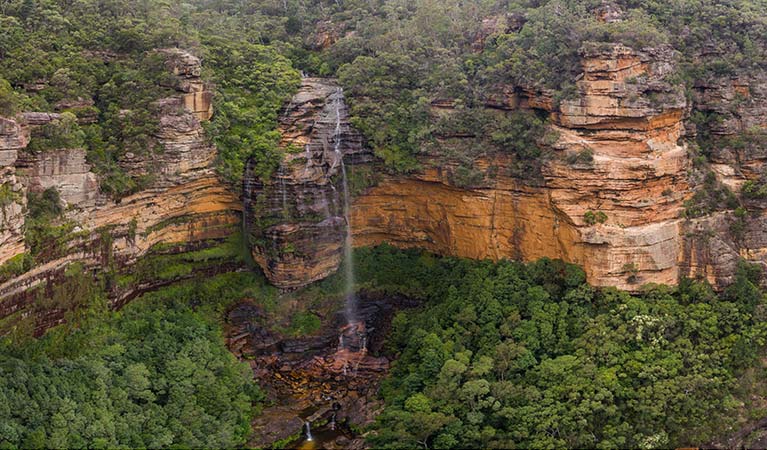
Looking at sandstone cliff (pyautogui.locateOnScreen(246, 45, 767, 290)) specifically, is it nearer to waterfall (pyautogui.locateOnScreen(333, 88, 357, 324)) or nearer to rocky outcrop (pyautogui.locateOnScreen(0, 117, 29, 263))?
waterfall (pyautogui.locateOnScreen(333, 88, 357, 324))

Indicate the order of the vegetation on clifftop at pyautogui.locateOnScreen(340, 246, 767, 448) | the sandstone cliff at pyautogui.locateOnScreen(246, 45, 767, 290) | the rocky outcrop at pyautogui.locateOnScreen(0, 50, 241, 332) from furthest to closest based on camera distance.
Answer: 1. the sandstone cliff at pyautogui.locateOnScreen(246, 45, 767, 290)
2. the vegetation on clifftop at pyautogui.locateOnScreen(340, 246, 767, 448)
3. the rocky outcrop at pyautogui.locateOnScreen(0, 50, 241, 332)

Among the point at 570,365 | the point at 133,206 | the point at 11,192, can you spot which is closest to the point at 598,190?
the point at 570,365

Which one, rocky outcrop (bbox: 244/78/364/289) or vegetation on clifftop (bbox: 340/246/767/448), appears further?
rocky outcrop (bbox: 244/78/364/289)

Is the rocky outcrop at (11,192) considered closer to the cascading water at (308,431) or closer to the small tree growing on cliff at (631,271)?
the cascading water at (308,431)

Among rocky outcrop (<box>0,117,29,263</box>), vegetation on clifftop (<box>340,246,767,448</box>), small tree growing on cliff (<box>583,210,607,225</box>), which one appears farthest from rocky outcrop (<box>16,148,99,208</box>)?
small tree growing on cliff (<box>583,210,607,225</box>)

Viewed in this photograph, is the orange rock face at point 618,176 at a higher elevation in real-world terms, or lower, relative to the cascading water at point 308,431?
higher

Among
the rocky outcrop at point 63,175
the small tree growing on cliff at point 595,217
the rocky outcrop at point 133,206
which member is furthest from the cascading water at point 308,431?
the small tree growing on cliff at point 595,217
